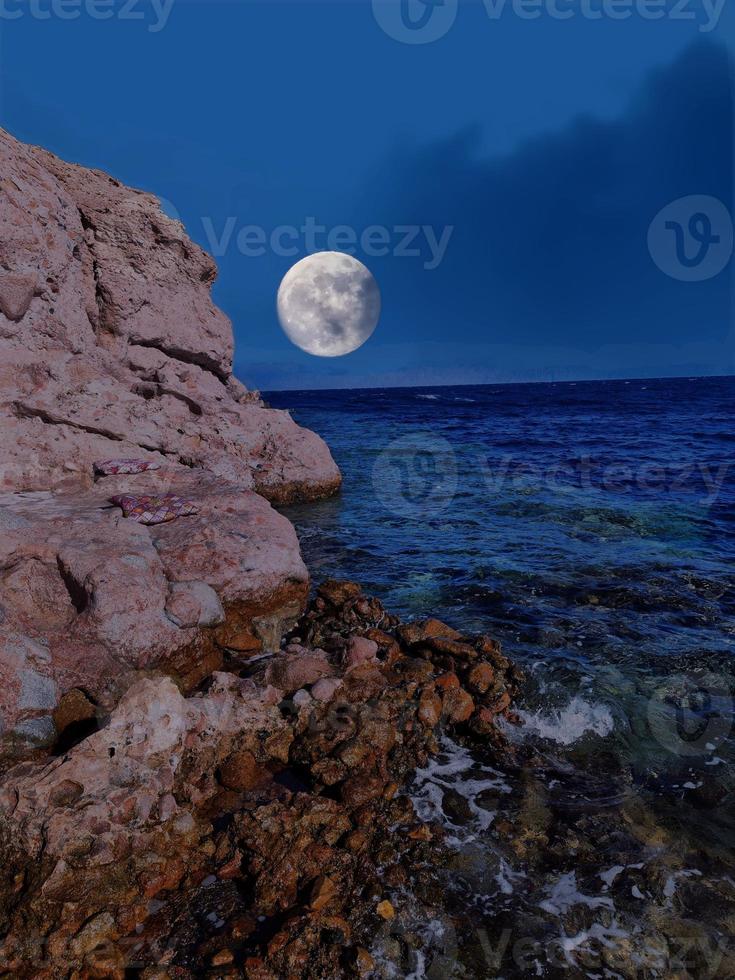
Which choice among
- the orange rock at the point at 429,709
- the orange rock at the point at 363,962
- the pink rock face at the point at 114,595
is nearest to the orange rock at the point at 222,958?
the orange rock at the point at 363,962

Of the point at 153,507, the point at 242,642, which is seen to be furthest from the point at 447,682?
the point at 153,507

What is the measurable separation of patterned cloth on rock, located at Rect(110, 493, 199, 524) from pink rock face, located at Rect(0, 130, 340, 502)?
2170 millimetres

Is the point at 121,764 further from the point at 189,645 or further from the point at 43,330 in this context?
the point at 43,330

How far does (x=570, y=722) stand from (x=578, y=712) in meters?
0.22

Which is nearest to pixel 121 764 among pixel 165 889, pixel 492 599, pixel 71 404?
pixel 165 889

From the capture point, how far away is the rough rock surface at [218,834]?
12.1 feet

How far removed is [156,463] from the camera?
11.0 metres

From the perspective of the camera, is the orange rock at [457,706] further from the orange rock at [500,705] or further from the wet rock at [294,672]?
the wet rock at [294,672]

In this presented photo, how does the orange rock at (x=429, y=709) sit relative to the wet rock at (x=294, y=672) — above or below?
below

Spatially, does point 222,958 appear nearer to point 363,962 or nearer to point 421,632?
point 363,962

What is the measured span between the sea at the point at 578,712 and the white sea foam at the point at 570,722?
0.02m

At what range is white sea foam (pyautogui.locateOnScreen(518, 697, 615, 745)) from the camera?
623 centimetres

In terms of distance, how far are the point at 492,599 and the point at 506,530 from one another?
431cm

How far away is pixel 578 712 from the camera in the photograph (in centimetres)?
652
